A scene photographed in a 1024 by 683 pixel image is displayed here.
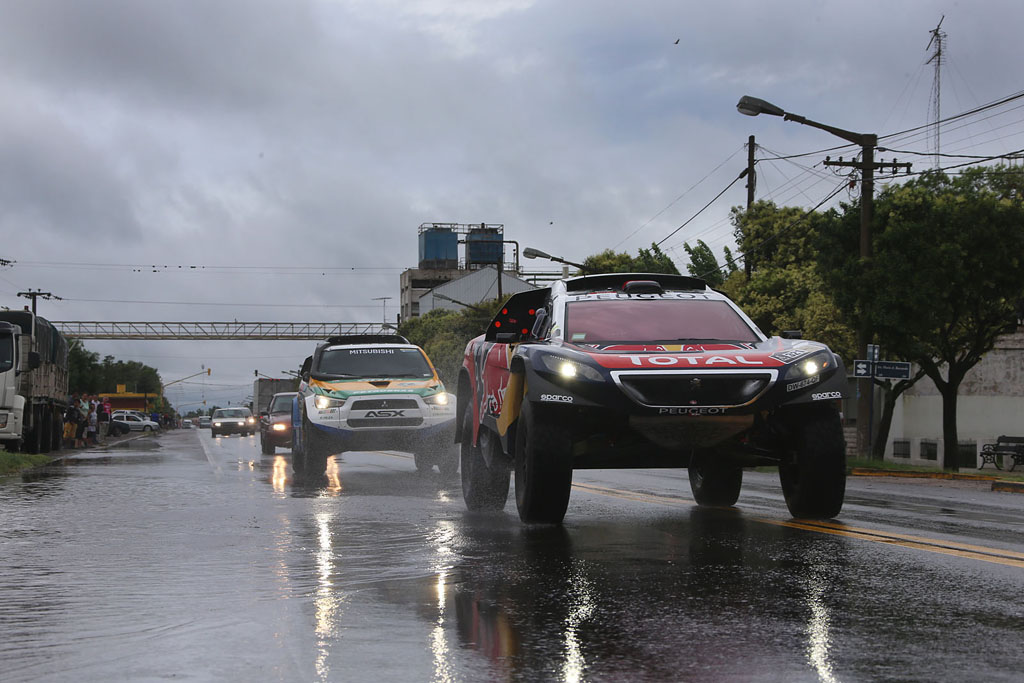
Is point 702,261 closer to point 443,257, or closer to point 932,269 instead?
point 932,269

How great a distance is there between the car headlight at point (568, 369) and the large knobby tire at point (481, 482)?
2364 millimetres

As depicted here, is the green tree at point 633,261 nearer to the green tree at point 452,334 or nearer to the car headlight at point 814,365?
the green tree at point 452,334

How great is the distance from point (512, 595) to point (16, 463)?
57.9 feet

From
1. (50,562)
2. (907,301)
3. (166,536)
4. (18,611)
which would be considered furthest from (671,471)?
(18,611)

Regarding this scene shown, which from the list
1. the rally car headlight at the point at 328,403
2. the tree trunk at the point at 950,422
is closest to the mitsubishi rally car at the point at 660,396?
the rally car headlight at the point at 328,403

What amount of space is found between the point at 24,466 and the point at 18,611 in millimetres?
17282

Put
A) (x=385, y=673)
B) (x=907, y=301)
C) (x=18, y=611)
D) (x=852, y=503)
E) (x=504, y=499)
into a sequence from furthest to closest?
1. (x=907, y=301)
2. (x=852, y=503)
3. (x=504, y=499)
4. (x=18, y=611)
5. (x=385, y=673)

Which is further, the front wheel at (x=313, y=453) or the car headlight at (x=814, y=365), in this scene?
the front wheel at (x=313, y=453)

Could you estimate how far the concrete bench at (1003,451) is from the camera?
107 ft

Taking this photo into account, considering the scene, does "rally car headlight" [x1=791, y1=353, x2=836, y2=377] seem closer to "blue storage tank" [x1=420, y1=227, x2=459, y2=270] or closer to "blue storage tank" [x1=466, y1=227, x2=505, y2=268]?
"blue storage tank" [x1=466, y1=227, x2=505, y2=268]

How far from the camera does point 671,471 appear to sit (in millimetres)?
21344

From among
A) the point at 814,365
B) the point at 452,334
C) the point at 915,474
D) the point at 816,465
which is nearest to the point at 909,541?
the point at 816,465

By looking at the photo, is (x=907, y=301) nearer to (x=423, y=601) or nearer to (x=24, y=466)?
(x=24, y=466)

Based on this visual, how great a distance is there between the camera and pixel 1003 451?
3334 centimetres
